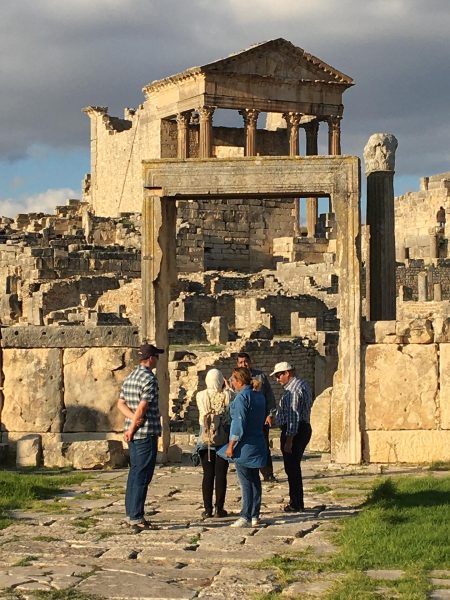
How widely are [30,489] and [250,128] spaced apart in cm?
3875

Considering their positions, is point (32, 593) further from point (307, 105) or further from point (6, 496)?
point (307, 105)

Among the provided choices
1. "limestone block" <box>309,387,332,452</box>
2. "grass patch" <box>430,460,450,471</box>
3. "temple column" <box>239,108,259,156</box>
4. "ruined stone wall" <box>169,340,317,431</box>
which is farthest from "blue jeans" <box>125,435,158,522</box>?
"temple column" <box>239,108,259,156</box>

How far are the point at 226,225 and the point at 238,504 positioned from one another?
32.3 m

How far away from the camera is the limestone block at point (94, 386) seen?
14.7 metres

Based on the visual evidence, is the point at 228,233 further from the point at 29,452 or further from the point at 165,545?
the point at 165,545

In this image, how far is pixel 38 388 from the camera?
14.7 metres

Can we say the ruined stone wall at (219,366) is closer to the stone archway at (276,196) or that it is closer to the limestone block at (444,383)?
the stone archway at (276,196)

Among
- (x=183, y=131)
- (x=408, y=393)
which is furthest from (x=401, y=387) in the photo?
(x=183, y=131)

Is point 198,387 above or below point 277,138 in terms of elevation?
below

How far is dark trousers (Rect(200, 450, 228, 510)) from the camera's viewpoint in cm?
1053

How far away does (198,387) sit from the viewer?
963 inches

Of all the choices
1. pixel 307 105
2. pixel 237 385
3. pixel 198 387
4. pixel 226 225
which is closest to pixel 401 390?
pixel 237 385

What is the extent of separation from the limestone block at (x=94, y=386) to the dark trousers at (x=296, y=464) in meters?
3.78

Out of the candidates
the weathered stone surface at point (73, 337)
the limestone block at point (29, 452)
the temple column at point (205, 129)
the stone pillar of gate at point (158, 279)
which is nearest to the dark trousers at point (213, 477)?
the limestone block at point (29, 452)
